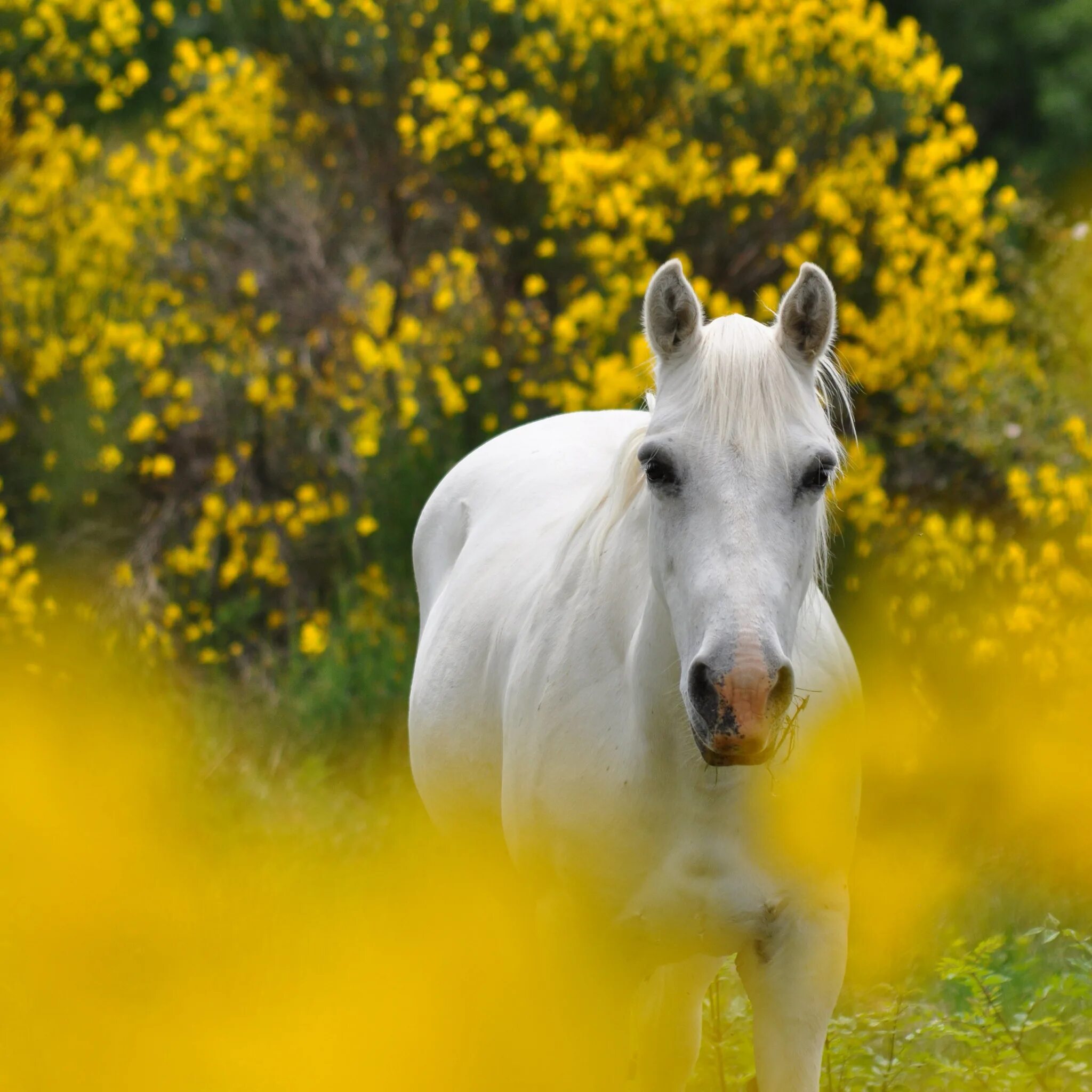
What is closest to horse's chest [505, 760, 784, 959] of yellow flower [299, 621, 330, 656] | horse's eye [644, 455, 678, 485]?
horse's eye [644, 455, 678, 485]

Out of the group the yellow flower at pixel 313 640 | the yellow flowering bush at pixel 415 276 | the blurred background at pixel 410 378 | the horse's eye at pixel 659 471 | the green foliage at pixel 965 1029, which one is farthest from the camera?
the yellow flowering bush at pixel 415 276

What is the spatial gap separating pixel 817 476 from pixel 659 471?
248 millimetres

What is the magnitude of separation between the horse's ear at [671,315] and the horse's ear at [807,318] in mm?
146

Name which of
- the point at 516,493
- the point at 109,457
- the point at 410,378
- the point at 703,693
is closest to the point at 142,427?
the point at 109,457

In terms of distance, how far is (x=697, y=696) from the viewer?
2293 millimetres

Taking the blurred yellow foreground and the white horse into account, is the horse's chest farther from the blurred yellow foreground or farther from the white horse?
the blurred yellow foreground

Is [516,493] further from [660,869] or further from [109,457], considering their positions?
[109,457]

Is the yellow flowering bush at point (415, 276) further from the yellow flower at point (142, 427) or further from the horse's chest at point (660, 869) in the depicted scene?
the horse's chest at point (660, 869)

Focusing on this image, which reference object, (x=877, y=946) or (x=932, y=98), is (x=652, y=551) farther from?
(x=932, y=98)

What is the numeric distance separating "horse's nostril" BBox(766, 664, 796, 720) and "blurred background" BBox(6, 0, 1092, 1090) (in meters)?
2.36

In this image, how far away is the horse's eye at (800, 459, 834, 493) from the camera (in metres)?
2.43

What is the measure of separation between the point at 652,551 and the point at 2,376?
5.48 metres

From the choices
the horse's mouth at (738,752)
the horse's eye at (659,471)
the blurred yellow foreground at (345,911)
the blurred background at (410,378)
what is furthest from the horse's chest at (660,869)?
the blurred background at (410,378)

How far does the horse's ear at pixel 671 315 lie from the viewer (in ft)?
8.46
